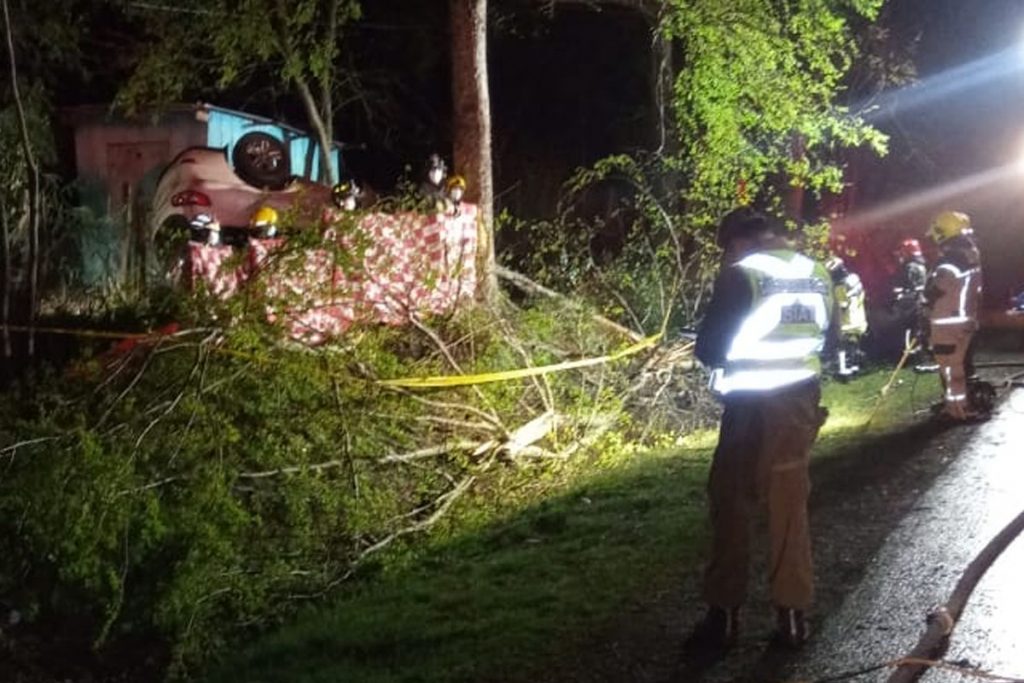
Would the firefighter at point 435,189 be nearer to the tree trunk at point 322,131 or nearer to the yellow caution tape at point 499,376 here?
the yellow caution tape at point 499,376

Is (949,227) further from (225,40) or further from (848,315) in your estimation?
(225,40)

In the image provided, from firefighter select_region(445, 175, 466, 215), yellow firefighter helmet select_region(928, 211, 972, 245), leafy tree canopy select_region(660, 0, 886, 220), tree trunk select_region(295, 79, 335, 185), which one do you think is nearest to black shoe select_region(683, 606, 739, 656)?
yellow firefighter helmet select_region(928, 211, 972, 245)

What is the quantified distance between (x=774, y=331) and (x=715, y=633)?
1262mm

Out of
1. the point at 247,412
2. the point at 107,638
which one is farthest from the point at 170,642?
the point at 247,412

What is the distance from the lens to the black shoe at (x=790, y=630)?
498 centimetres

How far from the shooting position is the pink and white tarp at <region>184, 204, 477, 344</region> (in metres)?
8.38

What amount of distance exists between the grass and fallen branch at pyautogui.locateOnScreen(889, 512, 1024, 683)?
1330 mm

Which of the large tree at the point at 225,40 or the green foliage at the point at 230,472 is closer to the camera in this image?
the green foliage at the point at 230,472

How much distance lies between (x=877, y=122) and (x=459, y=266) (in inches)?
437

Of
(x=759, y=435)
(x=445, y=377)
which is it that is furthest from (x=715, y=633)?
(x=445, y=377)

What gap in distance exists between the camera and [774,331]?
199 inches

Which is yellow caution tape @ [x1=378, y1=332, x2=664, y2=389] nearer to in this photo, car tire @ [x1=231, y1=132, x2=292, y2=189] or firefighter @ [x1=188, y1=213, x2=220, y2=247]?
firefighter @ [x1=188, y1=213, x2=220, y2=247]

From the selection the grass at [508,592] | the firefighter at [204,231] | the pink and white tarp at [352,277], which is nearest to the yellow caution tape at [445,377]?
the pink and white tarp at [352,277]

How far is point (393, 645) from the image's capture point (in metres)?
5.68
